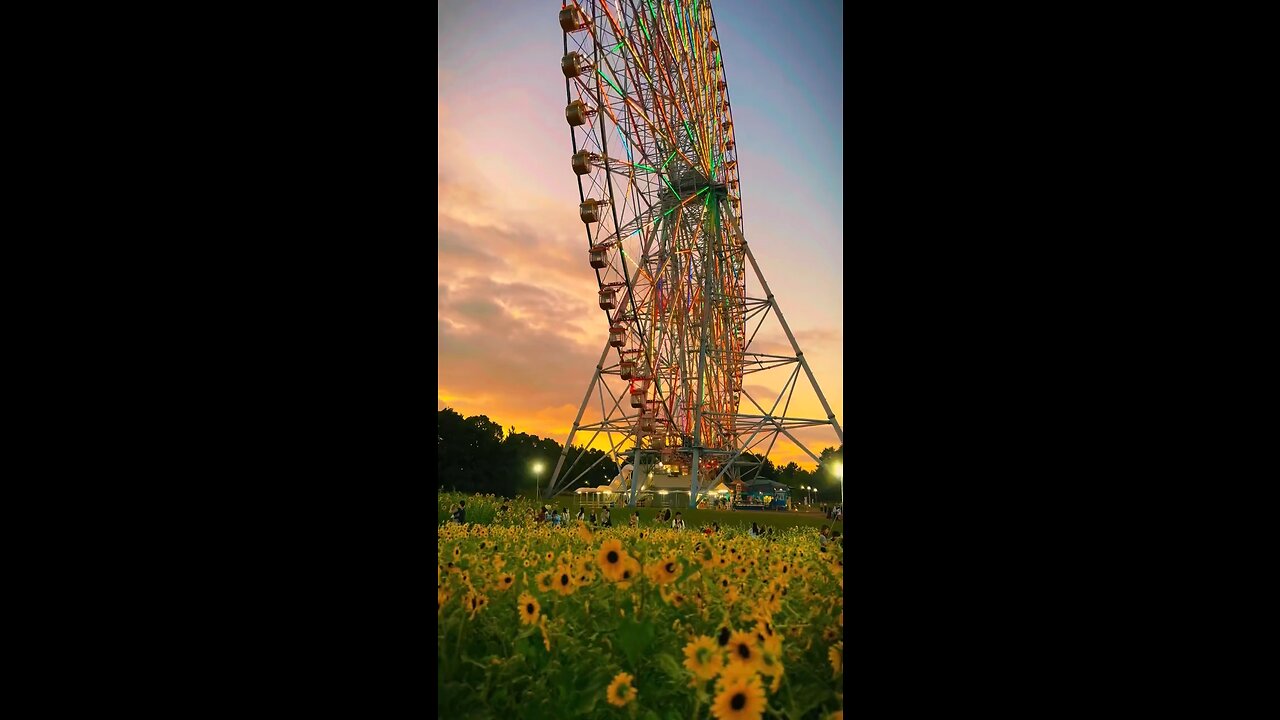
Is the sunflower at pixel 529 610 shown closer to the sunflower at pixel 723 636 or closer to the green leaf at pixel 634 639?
the green leaf at pixel 634 639

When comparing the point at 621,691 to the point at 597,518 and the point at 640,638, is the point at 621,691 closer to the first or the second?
the point at 640,638

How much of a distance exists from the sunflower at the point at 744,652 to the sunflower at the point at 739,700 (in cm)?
2

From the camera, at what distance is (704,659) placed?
105 cm

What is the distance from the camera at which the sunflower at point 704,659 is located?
1021 mm

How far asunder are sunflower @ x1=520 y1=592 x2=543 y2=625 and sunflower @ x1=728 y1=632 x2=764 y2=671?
40 cm

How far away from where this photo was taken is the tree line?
5.53 feet

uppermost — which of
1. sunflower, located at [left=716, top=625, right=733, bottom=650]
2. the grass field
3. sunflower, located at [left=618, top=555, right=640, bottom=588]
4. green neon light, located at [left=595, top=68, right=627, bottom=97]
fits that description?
green neon light, located at [left=595, top=68, right=627, bottom=97]

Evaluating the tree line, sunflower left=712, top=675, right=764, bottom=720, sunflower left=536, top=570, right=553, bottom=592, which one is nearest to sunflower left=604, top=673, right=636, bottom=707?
sunflower left=712, top=675, right=764, bottom=720

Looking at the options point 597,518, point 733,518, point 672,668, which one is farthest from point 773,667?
point 733,518

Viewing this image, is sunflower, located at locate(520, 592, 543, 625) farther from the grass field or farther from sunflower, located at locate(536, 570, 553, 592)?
the grass field

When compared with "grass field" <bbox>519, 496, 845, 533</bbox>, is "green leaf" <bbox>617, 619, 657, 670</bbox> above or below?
above

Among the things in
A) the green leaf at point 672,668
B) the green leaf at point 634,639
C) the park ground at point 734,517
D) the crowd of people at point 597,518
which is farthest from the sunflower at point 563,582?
the park ground at point 734,517
